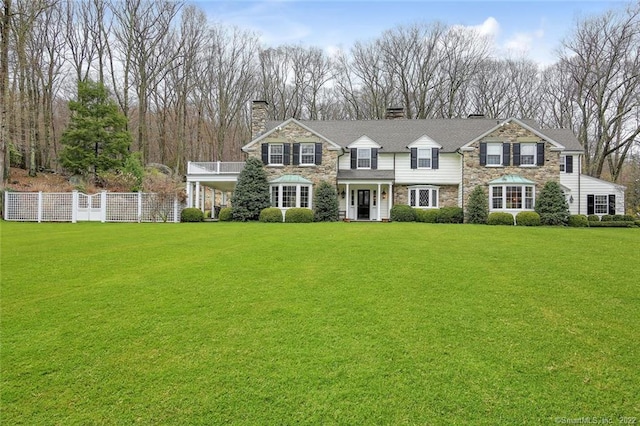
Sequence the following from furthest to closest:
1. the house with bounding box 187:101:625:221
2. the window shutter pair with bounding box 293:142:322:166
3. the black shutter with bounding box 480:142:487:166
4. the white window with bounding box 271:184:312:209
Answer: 1. the window shutter pair with bounding box 293:142:322:166
2. the white window with bounding box 271:184:312:209
3. the black shutter with bounding box 480:142:487:166
4. the house with bounding box 187:101:625:221

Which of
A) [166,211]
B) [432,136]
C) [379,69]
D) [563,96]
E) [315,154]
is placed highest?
[379,69]

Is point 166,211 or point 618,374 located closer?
point 618,374

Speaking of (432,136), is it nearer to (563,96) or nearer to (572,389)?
(563,96)

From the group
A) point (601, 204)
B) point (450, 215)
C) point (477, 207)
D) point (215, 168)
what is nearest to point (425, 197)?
point (450, 215)

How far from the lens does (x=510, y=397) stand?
2.92m

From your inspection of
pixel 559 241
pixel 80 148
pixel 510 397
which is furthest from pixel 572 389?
pixel 80 148

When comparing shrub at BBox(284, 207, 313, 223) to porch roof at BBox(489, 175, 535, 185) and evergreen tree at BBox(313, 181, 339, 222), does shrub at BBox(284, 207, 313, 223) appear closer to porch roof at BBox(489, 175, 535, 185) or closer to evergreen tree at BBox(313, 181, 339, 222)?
evergreen tree at BBox(313, 181, 339, 222)

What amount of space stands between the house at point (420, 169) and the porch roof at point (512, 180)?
49mm

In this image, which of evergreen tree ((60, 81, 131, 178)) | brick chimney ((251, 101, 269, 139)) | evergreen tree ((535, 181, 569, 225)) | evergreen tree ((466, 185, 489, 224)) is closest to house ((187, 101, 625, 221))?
evergreen tree ((466, 185, 489, 224))

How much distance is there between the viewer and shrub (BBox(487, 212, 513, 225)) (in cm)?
1947

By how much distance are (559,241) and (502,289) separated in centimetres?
688

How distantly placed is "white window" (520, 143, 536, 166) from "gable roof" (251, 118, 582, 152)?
2105 millimetres

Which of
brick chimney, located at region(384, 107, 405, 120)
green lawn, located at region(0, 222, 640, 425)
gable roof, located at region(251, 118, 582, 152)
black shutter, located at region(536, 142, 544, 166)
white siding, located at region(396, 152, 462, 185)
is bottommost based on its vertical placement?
green lawn, located at region(0, 222, 640, 425)

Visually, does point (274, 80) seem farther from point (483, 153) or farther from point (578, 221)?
point (578, 221)
